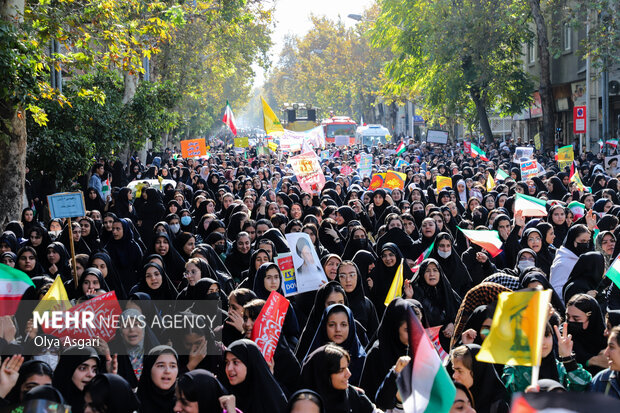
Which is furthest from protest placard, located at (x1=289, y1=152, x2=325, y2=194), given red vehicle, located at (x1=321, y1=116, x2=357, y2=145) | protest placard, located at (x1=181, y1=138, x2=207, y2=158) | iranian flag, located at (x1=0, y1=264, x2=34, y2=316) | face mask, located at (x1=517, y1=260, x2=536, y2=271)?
red vehicle, located at (x1=321, y1=116, x2=357, y2=145)

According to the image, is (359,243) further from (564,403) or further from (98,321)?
(564,403)

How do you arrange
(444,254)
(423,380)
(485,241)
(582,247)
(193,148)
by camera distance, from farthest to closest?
(193,148), (485,241), (582,247), (444,254), (423,380)

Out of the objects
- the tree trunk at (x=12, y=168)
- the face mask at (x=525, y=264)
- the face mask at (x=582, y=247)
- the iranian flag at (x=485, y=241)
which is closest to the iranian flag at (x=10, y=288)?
the iranian flag at (x=485, y=241)

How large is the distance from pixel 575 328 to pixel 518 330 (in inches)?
83.9

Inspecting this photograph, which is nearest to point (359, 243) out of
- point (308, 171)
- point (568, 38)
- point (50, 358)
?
point (50, 358)

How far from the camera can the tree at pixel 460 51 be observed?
27031mm

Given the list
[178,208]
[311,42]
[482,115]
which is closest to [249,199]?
[178,208]

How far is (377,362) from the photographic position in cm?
529

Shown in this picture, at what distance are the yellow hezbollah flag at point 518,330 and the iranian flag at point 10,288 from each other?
3.81m

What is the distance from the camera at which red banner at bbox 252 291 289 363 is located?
539 centimetres

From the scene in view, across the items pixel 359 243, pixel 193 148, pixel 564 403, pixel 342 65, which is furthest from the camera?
pixel 342 65

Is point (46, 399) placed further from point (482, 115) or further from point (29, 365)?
point (482, 115)

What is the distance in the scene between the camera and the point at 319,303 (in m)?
6.23

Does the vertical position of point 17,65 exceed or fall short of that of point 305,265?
it exceeds it
